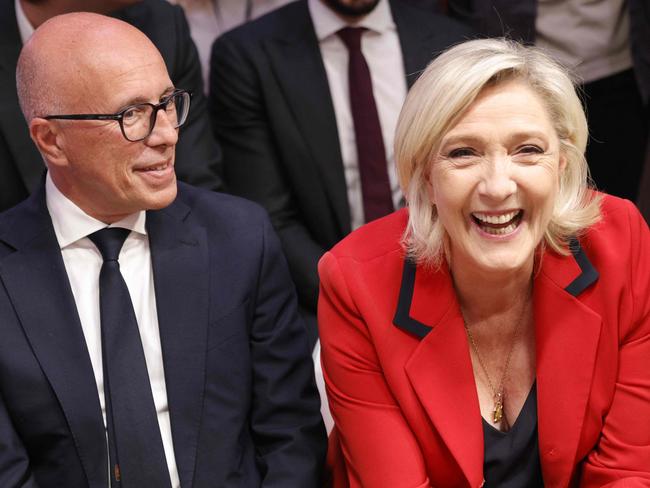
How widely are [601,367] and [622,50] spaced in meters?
1.62

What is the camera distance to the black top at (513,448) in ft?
7.39

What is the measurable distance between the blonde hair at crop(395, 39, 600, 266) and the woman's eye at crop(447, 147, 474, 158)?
1.2 inches

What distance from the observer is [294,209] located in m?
3.34

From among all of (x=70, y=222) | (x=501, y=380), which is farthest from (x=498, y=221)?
(x=70, y=222)

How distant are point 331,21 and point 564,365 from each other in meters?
1.51

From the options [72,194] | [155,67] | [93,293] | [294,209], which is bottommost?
[294,209]

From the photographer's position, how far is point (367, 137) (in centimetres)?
328

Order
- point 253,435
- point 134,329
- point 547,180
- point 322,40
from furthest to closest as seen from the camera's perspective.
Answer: point 322,40
point 253,435
point 134,329
point 547,180

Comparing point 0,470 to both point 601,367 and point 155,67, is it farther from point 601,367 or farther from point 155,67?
point 601,367

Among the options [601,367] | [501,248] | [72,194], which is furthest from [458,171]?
[72,194]

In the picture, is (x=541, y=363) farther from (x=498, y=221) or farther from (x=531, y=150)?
(x=531, y=150)

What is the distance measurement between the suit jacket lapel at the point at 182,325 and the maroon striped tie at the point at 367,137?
1.00 metres

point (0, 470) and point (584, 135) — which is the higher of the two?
point (584, 135)

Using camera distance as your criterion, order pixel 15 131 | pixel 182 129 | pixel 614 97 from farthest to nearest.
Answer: pixel 614 97 < pixel 182 129 < pixel 15 131
